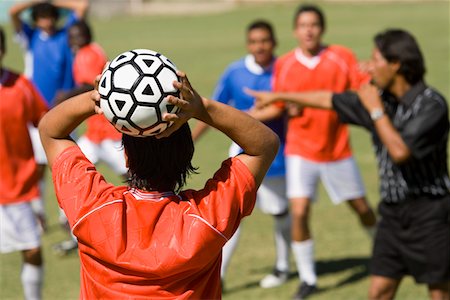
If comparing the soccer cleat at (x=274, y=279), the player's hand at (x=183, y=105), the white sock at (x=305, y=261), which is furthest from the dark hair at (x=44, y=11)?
the player's hand at (x=183, y=105)

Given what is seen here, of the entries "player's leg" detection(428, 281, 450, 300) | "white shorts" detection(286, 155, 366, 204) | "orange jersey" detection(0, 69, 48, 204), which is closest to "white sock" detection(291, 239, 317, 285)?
"white shorts" detection(286, 155, 366, 204)

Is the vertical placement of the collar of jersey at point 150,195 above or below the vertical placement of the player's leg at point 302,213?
above

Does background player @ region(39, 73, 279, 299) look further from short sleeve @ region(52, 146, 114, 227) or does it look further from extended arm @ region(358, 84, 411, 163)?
extended arm @ region(358, 84, 411, 163)

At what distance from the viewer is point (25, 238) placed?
772 centimetres

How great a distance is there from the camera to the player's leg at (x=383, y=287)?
258 inches

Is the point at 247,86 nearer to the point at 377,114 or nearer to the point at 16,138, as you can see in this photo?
the point at 16,138

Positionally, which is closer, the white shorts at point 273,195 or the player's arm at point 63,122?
the player's arm at point 63,122

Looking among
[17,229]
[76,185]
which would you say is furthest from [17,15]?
[76,185]

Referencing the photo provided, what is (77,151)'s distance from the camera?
3.88 metres

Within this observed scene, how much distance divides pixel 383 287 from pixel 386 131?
1208 mm

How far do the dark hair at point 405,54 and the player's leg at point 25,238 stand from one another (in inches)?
132

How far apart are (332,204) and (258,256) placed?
231 centimetres

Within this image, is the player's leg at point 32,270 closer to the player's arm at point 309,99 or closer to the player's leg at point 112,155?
the player's arm at point 309,99

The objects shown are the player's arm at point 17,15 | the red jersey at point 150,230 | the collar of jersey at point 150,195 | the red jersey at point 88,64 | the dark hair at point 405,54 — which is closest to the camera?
the red jersey at point 150,230
